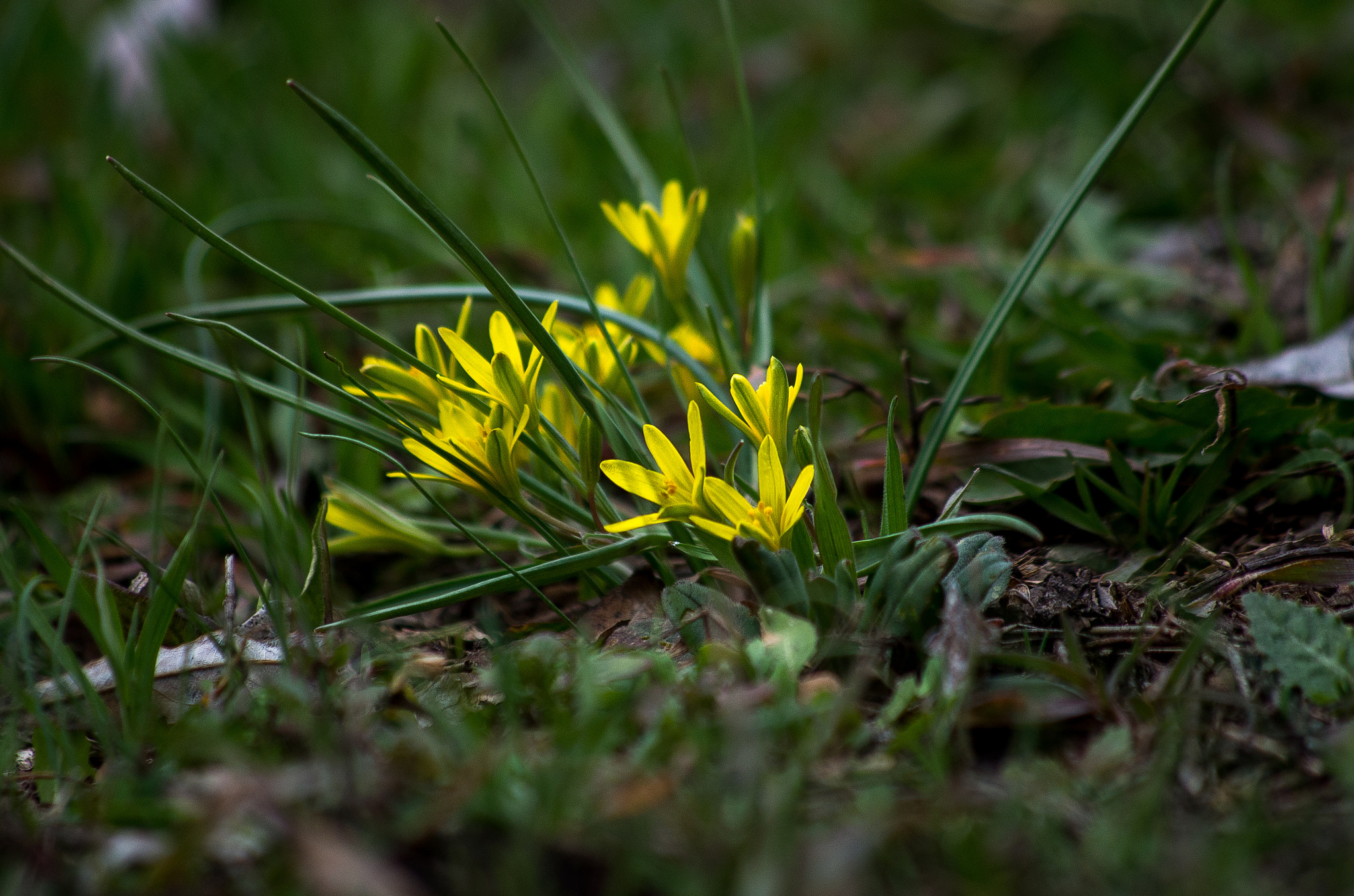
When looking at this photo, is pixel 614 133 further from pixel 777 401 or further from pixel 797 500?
pixel 797 500

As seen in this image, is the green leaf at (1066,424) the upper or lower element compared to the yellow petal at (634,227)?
lower

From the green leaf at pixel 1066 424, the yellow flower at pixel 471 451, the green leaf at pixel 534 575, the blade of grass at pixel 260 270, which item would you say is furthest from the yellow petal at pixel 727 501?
the green leaf at pixel 1066 424

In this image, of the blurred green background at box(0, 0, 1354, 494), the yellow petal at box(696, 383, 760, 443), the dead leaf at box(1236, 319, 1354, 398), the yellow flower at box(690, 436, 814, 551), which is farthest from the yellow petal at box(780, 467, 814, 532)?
the dead leaf at box(1236, 319, 1354, 398)

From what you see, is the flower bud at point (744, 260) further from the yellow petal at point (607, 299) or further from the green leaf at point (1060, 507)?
the green leaf at point (1060, 507)

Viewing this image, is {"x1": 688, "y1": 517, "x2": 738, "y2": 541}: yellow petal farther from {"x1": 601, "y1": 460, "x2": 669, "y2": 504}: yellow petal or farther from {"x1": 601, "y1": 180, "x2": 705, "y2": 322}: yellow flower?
{"x1": 601, "y1": 180, "x2": 705, "y2": 322}: yellow flower

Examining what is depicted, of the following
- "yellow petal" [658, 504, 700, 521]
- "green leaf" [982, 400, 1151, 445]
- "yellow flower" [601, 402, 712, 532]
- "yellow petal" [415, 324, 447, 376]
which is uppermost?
"yellow petal" [415, 324, 447, 376]

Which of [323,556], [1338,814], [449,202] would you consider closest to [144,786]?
[323,556]
